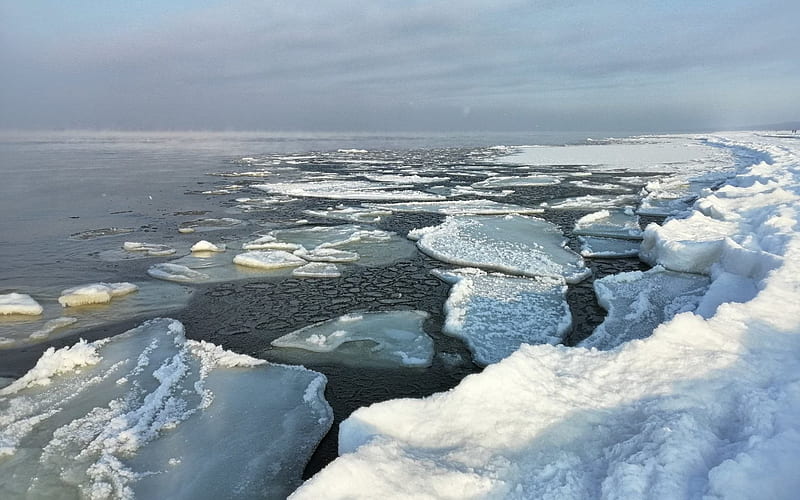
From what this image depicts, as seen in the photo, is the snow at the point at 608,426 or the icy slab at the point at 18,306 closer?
the snow at the point at 608,426

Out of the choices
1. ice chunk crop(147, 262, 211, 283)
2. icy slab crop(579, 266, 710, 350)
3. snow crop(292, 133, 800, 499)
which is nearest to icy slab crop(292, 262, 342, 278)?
ice chunk crop(147, 262, 211, 283)

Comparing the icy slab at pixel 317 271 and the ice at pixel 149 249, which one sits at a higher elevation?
the ice at pixel 149 249

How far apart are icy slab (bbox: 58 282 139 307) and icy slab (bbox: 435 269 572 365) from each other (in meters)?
5.21

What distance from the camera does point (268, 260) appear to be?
9875 mm

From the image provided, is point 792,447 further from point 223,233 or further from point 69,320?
point 223,233

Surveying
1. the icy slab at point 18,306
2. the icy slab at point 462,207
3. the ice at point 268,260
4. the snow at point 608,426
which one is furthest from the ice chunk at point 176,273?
the icy slab at point 462,207

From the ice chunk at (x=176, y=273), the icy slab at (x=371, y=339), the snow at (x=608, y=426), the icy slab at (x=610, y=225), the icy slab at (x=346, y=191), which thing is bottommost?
the icy slab at (x=371, y=339)

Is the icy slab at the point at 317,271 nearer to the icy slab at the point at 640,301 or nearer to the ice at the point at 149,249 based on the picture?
the ice at the point at 149,249

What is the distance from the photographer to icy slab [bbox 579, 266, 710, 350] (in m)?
6.26

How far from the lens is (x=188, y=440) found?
430 centimetres

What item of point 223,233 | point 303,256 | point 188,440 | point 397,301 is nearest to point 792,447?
point 188,440

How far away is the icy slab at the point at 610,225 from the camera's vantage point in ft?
39.7

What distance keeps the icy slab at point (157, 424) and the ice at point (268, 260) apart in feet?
11.8

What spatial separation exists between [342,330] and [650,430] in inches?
169
